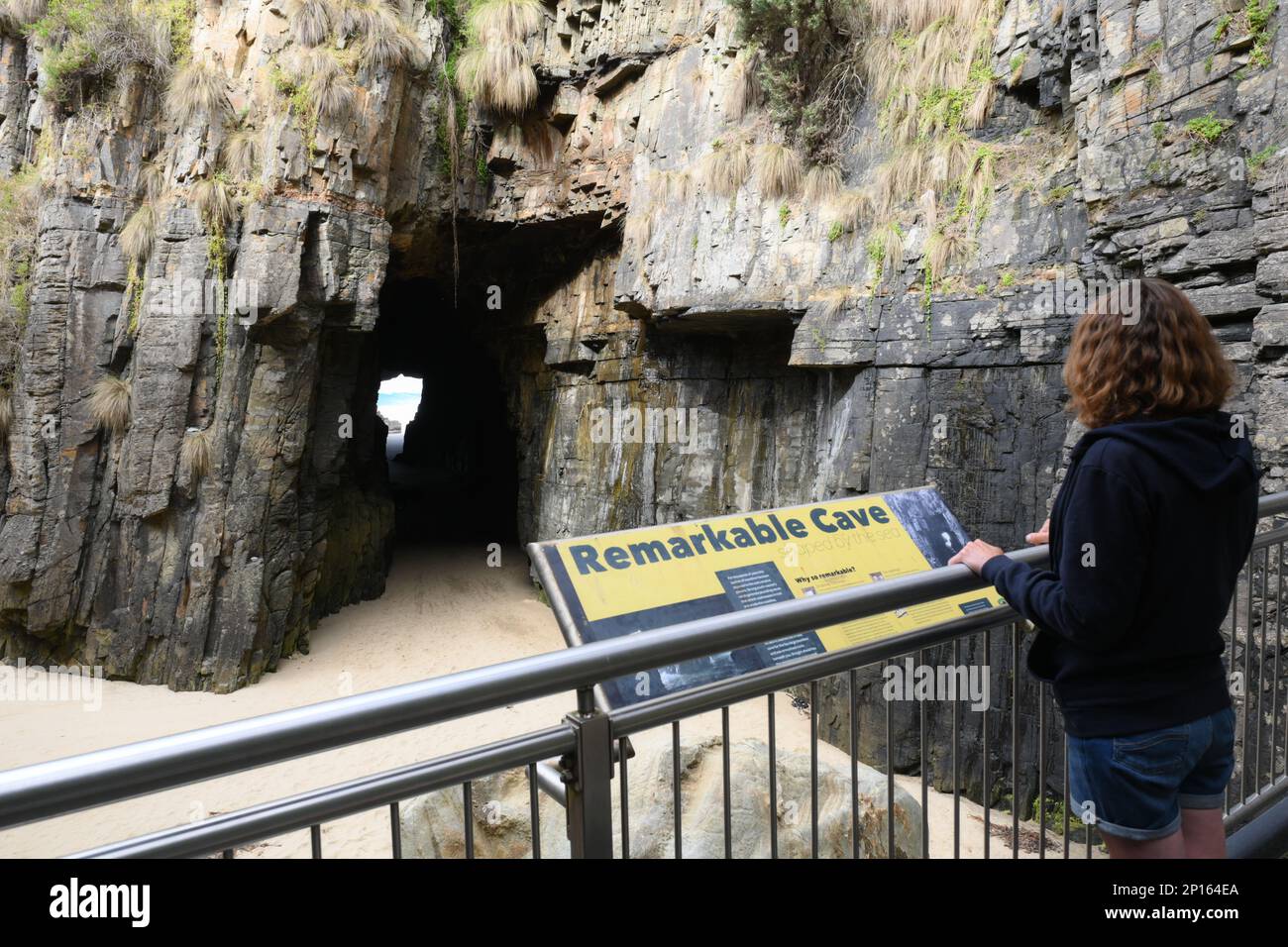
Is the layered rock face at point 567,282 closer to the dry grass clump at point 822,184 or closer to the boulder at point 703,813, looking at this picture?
the dry grass clump at point 822,184

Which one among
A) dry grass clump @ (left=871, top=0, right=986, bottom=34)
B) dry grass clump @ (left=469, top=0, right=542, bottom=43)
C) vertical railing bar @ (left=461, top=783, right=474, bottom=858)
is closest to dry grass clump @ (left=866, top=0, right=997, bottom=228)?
dry grass clump @ (left=871, top=0, right=986, bottom=34)

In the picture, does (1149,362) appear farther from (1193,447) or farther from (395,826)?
(395,826)

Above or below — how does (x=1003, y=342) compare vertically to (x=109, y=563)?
above

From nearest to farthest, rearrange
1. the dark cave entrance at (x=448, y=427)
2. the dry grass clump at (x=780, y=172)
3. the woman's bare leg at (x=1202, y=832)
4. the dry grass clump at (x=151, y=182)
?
1. the woman's bare leg at (x=1202, y=832)
2. the dry grass clump at (x=780, y=172)
3. the dry grass clump at (x=151, y=182)
4. the dark cave entrance at (x=448, y=427)

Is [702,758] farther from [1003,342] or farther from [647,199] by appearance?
[647,199]

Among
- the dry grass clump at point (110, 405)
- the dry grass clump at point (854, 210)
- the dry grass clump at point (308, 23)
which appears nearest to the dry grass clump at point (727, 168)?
the dry grass clump at point (854, 210)

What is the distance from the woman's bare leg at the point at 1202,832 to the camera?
1.84 metres

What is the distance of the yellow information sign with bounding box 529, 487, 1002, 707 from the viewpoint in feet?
6.66

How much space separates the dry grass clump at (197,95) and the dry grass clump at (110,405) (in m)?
4.19

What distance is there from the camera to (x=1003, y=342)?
27.3 ft

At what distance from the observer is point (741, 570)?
2354mm

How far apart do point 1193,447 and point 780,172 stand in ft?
32.3
